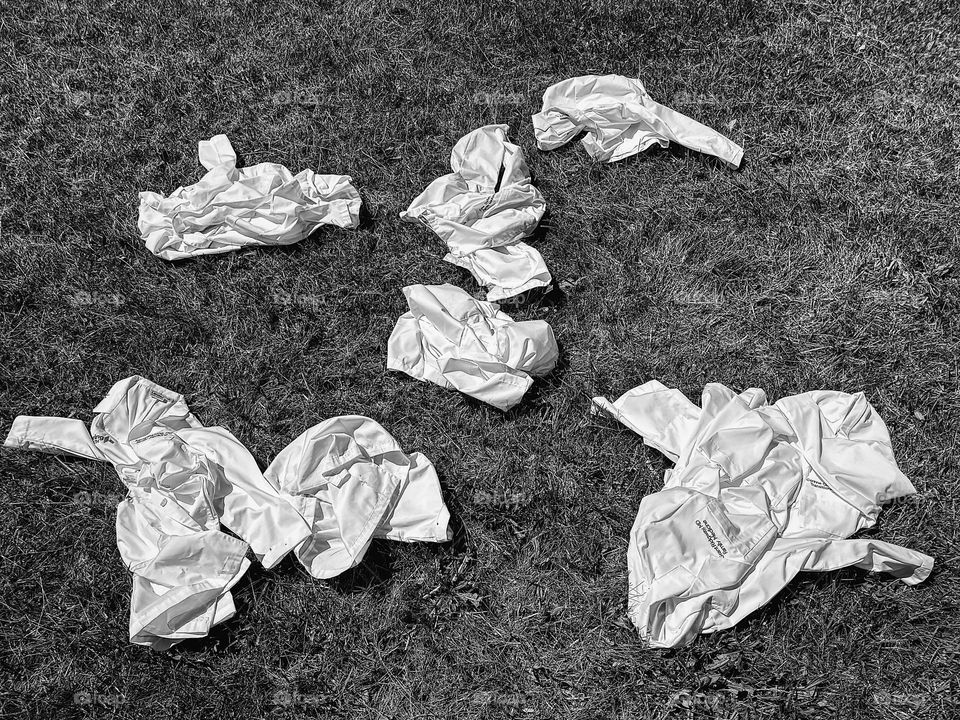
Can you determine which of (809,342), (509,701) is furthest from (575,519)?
(809,342)

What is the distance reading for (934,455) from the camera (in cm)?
287

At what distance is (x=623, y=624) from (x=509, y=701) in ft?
1.60

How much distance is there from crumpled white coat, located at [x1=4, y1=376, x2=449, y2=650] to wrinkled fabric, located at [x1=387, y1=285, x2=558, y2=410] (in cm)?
36

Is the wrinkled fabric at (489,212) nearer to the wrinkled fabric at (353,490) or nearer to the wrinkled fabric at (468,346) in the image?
the wrinkled fabric at (468,346)

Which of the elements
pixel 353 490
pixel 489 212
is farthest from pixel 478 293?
pixel 353 490

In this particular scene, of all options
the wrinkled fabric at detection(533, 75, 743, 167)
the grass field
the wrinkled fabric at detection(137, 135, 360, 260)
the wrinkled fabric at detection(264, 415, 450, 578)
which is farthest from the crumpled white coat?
the wrinkled fabric at detection(533, 75, 743, 167)

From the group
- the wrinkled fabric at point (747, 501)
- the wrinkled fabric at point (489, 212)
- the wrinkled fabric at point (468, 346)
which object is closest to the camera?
the wrinkled fabric at point (747, 501)

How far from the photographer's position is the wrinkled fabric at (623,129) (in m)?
3.60

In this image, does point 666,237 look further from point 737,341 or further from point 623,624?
point 623,624

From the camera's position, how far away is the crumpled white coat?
255 cm

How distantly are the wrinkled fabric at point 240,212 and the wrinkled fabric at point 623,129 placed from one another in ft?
3.56

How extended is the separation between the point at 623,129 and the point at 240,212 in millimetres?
1929

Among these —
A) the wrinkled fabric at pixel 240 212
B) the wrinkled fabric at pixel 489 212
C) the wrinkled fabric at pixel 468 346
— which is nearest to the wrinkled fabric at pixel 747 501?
the wrinkled fabric at pixel 468 346

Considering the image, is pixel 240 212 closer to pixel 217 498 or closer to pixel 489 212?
pixel 489 212
